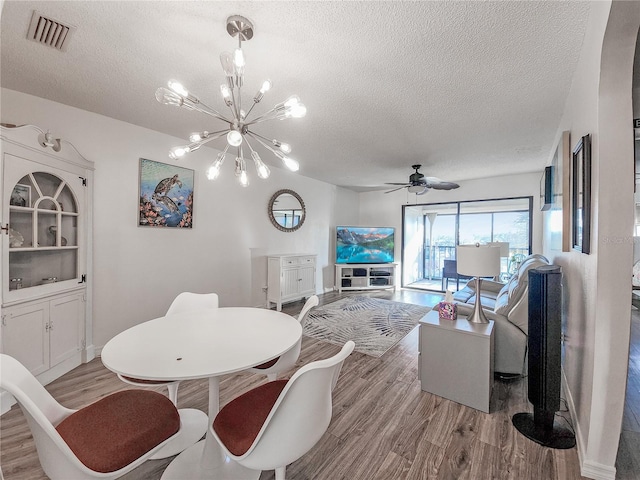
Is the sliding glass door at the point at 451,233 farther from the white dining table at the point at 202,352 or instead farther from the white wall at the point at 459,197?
the white dining table at the point at 202,352

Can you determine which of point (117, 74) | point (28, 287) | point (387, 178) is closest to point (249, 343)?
point (28, 287)

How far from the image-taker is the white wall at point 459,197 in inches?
192

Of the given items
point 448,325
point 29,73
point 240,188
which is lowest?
point 448,325

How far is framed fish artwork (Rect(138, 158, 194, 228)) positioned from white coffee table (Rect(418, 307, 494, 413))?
2.99 m

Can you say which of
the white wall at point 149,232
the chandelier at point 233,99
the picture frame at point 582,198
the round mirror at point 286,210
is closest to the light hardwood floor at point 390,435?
the white wall at point 149,232

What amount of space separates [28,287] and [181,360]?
1.96m

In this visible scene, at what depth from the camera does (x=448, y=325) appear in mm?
2045

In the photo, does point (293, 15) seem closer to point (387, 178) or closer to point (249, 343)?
point (249, 343)

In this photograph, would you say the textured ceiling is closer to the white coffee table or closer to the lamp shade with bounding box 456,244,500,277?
the lamp shade with bounding box 456,244,500,277

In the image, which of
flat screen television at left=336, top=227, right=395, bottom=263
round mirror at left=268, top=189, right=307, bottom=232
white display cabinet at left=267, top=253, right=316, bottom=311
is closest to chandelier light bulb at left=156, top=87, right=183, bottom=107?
white display cabinet at left=267, top=253, right=316, bottom=311

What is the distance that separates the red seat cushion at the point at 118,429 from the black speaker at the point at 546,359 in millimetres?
2063

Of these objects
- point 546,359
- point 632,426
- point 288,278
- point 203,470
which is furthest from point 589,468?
point 288,278

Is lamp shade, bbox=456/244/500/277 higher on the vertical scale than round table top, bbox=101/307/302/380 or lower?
higher

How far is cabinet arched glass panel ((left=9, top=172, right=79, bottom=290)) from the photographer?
6.61 ft
